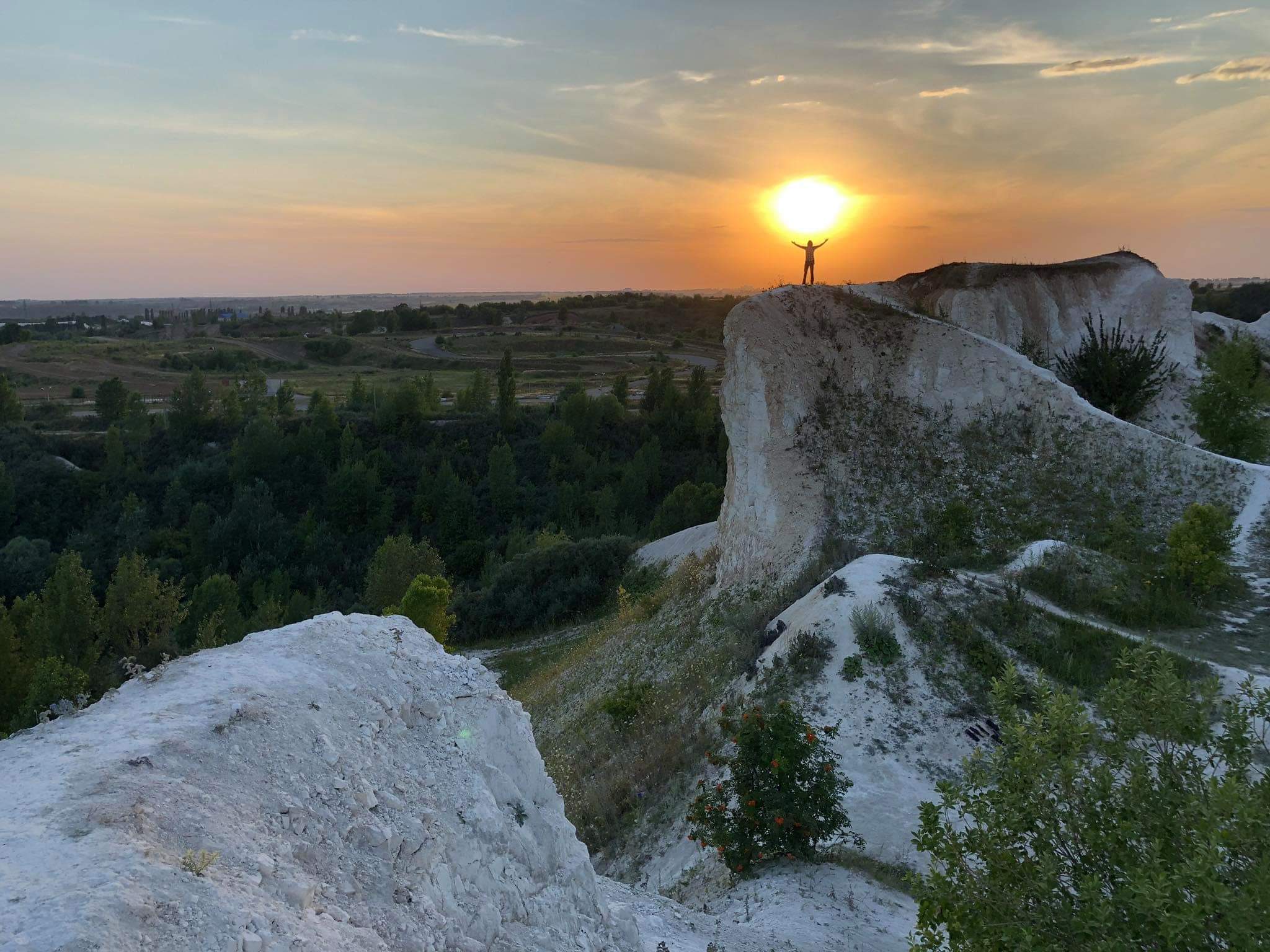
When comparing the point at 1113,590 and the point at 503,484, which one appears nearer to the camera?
the point at 1113,590

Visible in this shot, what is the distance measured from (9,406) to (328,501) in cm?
2997

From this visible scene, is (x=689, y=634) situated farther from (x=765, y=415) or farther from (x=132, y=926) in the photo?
(x=132, y=926)

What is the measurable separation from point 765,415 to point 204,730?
17981 mm

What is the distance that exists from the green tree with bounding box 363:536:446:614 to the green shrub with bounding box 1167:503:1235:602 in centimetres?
2728

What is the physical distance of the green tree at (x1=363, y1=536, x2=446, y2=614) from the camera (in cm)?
3444

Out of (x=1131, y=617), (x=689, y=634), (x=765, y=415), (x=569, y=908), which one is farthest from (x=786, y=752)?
(x=765, y=415)

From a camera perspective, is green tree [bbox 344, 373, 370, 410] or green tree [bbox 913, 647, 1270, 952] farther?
green tree [bbox 344, 373, 370, 410]

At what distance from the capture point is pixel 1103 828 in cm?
504

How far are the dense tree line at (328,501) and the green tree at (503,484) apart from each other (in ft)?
0.38

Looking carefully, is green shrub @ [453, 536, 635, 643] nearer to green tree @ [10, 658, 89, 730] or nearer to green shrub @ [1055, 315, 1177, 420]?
green tree @ [10, 658, 89, 730]

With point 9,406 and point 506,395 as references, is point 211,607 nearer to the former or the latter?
point 506,395

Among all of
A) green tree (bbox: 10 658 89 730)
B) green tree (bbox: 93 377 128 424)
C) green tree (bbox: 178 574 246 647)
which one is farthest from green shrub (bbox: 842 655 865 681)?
green tree (bbox: 93 377 128 424)

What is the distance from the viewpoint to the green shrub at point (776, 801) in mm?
8945

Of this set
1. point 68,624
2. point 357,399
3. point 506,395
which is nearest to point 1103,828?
point 68,624
